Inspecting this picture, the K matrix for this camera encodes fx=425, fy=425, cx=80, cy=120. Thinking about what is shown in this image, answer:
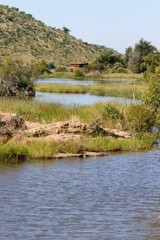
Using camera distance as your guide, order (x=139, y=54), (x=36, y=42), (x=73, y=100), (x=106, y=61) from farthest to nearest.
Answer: (x=36, y=42) < (x=106, y=61) < (x=139, y=54) < (x=73, y=100)

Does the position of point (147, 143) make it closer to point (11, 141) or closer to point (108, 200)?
point (11, 141)

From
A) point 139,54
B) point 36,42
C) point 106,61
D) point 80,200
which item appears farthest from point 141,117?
point 36,42

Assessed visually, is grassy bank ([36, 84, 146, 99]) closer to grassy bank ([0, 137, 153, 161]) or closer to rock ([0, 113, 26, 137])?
grassy bank ([0, 137, 153, 161])

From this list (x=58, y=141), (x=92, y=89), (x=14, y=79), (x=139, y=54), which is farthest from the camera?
(x=139, y=54)

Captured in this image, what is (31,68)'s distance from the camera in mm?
45406

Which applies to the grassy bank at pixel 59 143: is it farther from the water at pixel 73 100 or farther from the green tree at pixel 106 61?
the green tree at pixel 106 61

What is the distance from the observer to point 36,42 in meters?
144

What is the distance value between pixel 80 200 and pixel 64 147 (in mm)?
6289

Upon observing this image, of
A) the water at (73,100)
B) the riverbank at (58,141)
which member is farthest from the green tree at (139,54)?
the riverbank at (58,141)

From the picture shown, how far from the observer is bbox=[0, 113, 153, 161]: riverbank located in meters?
16.7

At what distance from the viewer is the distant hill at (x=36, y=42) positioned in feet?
429

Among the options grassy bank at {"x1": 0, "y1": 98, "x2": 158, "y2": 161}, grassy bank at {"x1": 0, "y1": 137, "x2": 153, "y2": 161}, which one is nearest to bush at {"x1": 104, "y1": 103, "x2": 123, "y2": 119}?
grassy bank at {"x1": 0, "y1": 98, "x2": 158, "y2": 161}

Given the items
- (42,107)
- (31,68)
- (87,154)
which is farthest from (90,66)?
(87,154)

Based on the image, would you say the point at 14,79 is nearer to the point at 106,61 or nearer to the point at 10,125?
the point at 10,125
